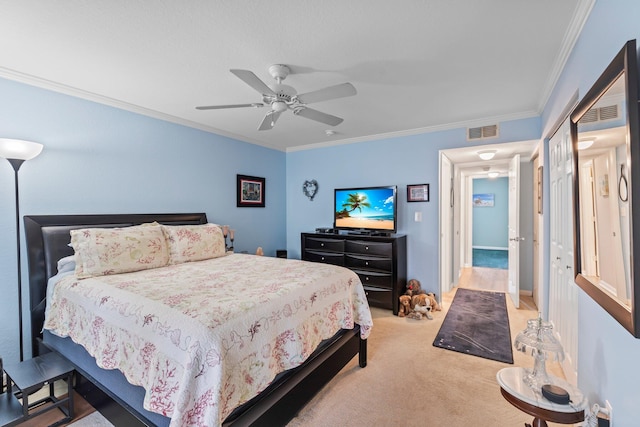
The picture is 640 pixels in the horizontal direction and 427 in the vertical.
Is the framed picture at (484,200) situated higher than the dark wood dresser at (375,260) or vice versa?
the framed picture at (484,200)

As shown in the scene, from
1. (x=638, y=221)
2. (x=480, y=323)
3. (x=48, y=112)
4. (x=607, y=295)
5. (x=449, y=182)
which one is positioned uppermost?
(x=48, y=112)

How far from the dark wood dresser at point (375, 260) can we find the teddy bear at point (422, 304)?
220 mm

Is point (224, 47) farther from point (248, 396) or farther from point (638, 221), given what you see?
point (638, 221)

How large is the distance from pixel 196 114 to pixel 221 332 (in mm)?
2913

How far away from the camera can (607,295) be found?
1.31 meters

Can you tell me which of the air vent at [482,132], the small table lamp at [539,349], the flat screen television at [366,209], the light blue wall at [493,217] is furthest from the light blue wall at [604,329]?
the light blue wall at [493,217]

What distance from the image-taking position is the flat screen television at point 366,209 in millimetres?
4262

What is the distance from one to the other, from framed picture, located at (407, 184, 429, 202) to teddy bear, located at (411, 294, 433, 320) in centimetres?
133

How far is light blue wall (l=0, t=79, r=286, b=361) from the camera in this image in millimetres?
Answer: 2469

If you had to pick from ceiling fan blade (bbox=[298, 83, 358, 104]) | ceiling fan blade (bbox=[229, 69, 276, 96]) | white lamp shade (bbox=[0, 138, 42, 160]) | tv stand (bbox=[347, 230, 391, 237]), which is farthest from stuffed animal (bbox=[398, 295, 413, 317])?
white lamp shade (bbox=[0, 138, 42, 160])

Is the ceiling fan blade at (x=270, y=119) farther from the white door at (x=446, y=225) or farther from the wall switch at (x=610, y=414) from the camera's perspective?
the wall switch at (x=610, y=414)

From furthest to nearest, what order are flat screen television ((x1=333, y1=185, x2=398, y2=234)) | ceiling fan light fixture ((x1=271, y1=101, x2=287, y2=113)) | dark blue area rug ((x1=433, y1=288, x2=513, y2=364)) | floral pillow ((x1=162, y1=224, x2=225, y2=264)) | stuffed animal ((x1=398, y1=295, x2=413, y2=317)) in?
flat screen television ((x1=333, y1=185, x2=398, y2=234)) → stuffed animal ((x1=398, y1=295, x2=413, y2=317)) → floral pillow ((x1=162, y1=224, x2=225, y2=264)) → dark blue area rug ((x1=433, y1=288, x2=513, y2=364)) → ceiling fan light fixture ((x1=271, y1=101, x2=287, y2=113))

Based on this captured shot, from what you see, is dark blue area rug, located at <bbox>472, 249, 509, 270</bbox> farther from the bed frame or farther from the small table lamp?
the small table lamp

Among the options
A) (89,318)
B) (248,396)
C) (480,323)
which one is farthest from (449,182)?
(89,318)
